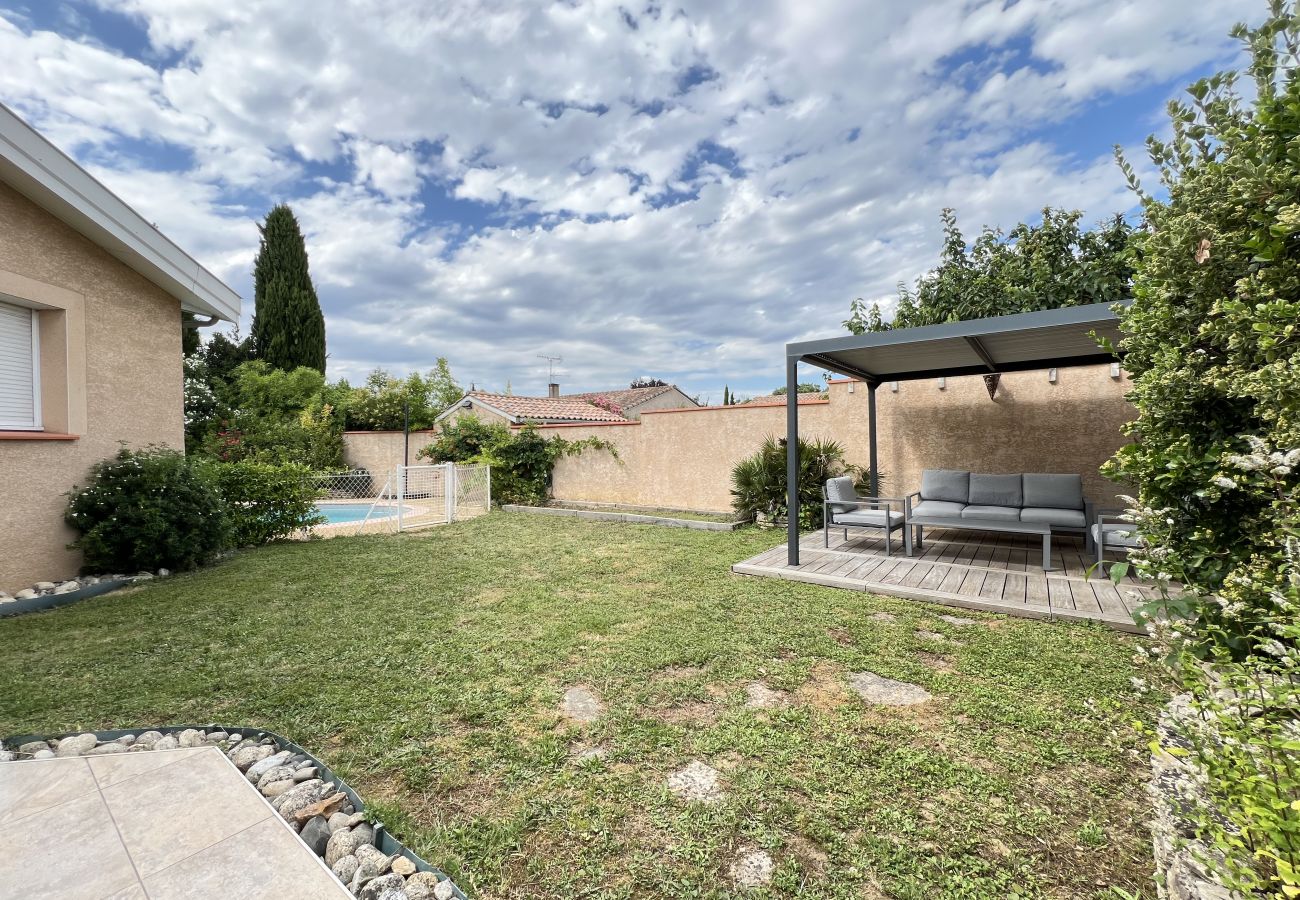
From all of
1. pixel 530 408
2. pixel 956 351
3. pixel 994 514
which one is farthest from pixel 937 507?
pixel 530 408

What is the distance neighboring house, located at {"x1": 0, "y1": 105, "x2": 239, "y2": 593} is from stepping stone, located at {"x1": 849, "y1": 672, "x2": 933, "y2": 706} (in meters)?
8.13

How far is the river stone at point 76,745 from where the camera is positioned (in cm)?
259

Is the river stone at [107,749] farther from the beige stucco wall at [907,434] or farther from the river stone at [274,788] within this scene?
the beige stucco wall at [907,434]

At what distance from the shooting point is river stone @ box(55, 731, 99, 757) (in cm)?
259

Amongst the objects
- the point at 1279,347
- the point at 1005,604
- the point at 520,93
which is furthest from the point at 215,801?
the point at 520,93

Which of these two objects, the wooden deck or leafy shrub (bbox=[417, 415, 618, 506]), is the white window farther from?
the wooden deck

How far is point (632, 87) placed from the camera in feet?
26.9

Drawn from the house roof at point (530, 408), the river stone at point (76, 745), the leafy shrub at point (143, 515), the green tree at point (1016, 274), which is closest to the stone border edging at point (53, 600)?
the leafy shrub at point (143, 515)

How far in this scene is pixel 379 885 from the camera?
175 cm

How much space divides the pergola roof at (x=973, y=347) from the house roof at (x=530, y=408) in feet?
34.2

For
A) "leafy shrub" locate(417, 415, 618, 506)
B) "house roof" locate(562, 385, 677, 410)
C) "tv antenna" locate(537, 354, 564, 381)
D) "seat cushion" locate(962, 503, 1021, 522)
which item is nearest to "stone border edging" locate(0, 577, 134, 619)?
"leafy shrub" locate(417, 415, 618, 506)

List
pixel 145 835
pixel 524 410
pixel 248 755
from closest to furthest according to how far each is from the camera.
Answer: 1. pixel 145 835
2. pixel 248 755
3. pixel 524 410

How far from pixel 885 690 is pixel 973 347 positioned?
15.6ft

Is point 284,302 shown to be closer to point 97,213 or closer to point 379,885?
point 97,213
